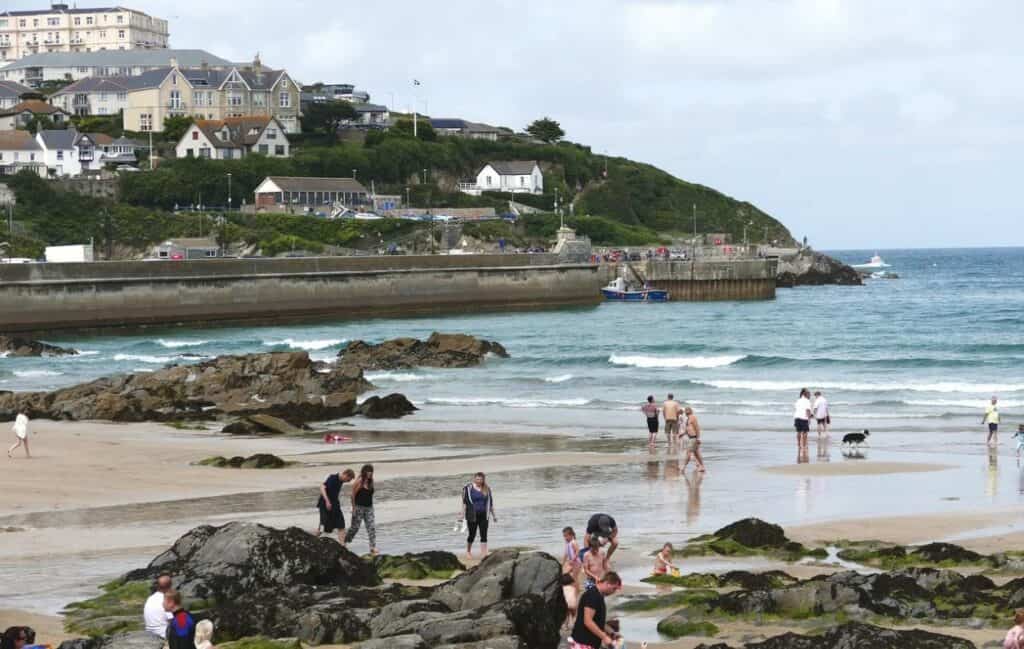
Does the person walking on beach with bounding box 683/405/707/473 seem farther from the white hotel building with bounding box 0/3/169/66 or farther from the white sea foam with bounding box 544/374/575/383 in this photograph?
the white hotel building with bounding box 0/3/169/66

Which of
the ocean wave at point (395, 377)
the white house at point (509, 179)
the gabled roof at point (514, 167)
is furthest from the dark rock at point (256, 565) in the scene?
the gabled roof at point (514, 167)

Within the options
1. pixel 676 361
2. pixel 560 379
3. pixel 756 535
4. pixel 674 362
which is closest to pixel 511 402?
pixel 560 379

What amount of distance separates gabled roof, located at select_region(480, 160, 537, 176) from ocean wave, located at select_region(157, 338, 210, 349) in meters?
57.3

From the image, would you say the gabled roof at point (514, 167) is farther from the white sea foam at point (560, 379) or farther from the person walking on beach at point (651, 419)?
the person walking on beach at point (651, 419)

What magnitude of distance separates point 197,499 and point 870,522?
8.11 meters

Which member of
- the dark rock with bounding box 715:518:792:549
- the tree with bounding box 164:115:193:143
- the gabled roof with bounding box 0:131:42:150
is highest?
the tree with bounding box 164:115:193:143

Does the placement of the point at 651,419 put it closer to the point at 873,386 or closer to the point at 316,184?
the point at 873,386

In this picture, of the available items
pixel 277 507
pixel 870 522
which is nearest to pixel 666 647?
pixel 870 522

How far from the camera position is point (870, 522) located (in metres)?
17.3

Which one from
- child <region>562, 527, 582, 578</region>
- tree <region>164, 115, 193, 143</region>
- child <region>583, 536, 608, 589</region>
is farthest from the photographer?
tree <region>164, 115, 193, 143</region>

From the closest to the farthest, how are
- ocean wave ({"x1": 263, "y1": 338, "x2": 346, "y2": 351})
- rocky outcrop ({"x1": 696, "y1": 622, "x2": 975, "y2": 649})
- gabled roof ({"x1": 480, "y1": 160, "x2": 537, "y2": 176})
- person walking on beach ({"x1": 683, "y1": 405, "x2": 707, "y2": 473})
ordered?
rocky outcrop ({"x1": 696, "y1": 622, "x2": 975, "y2": 649})
person walking on beach ({"x1": 683, "y1": 405, "x2": 707, "y2": 473})
ocean wave ({"x1": 263, "y1": 338, "x2": 346, "y2": 351})
gabled roof ({"x1": 480, "y1": 160, "x2": 537, "y2": 176})

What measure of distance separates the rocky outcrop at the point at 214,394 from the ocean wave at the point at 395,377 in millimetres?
2693

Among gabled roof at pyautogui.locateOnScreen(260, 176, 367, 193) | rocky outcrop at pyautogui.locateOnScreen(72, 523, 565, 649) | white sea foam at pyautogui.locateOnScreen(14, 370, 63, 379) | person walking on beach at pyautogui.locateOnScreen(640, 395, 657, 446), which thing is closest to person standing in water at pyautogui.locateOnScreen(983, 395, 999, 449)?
person walking on beach at pyautogui.locateOnScreen(640, 395, 657, 446)

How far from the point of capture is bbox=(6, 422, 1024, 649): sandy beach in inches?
601
